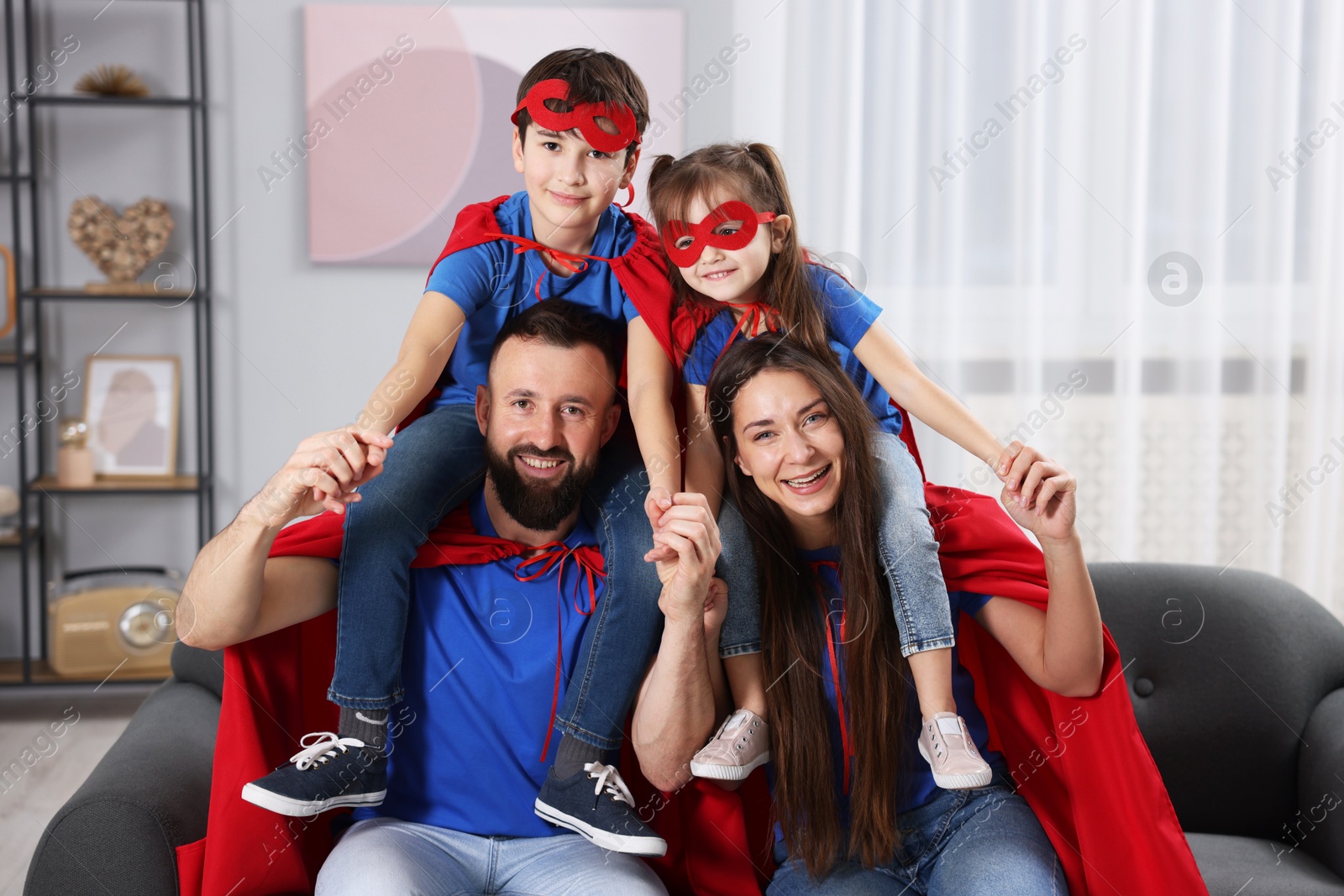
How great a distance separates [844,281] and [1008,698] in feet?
2.41

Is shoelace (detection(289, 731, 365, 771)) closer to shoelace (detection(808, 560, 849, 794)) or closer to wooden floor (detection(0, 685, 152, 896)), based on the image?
shoelace (detection(808, 560, 849, 794))

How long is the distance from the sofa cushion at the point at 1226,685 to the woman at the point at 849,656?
1.62 ft

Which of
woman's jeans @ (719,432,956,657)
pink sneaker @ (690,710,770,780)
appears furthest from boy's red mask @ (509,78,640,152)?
pink sneaker @ (690,710,770,780)

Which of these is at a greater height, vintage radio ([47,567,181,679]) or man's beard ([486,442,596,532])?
man's beard ([486,442,596,532])

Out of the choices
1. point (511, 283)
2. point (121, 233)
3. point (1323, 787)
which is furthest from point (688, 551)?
point (121, 233)

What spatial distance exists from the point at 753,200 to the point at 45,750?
2822 millimetres

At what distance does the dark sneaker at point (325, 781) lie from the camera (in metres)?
1.40

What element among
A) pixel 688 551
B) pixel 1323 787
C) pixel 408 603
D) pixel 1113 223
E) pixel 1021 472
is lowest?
pixel 1323 787

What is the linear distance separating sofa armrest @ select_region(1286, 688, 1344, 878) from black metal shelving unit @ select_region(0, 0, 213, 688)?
320 cm

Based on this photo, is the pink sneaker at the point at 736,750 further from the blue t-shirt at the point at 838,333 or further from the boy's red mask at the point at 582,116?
the boy's red mask at the point at 582,116

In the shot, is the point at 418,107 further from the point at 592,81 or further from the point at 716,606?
the point at 716,606

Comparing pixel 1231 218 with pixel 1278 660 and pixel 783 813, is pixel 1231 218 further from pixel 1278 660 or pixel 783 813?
pixel 783 813

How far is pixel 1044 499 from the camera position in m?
1.45

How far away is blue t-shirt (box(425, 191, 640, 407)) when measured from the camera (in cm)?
168
